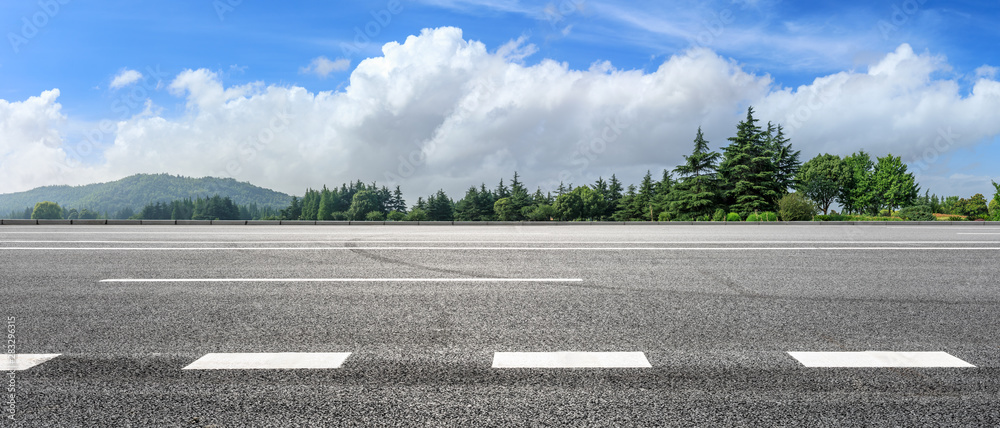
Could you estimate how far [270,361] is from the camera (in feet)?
10.2

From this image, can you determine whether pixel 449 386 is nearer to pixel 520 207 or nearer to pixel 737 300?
pixel 737 300

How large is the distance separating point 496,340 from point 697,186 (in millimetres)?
55334

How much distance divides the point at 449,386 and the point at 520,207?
340 ft

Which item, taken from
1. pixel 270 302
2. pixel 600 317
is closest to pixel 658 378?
pixel 600 317

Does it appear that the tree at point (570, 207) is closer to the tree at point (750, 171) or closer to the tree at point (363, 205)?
the tree at point (750, 171)

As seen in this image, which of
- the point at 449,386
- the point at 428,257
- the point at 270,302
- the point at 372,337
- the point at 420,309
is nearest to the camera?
the point at 449,386

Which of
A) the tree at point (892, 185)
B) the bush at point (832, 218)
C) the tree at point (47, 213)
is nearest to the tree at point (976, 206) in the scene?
the tree at point (892, 185)

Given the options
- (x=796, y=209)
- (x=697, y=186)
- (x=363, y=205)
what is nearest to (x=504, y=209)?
(x=363, y=205)

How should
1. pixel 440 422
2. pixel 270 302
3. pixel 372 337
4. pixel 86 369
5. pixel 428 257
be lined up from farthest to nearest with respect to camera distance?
pixel 428 257
pixel 270 302
pixel 372 337
pixel 86 369
pixel 440 422

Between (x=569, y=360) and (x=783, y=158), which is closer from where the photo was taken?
(x=569, y=360)

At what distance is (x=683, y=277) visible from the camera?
645 cm

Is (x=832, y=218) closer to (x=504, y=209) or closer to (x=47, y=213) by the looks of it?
(x=504, y=209)

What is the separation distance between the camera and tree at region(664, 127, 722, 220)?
173 feet

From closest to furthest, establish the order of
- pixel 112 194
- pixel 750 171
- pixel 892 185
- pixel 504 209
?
pixel 750 171 → pixel 892 185 → pixel 504 209 → pixel 112 194
